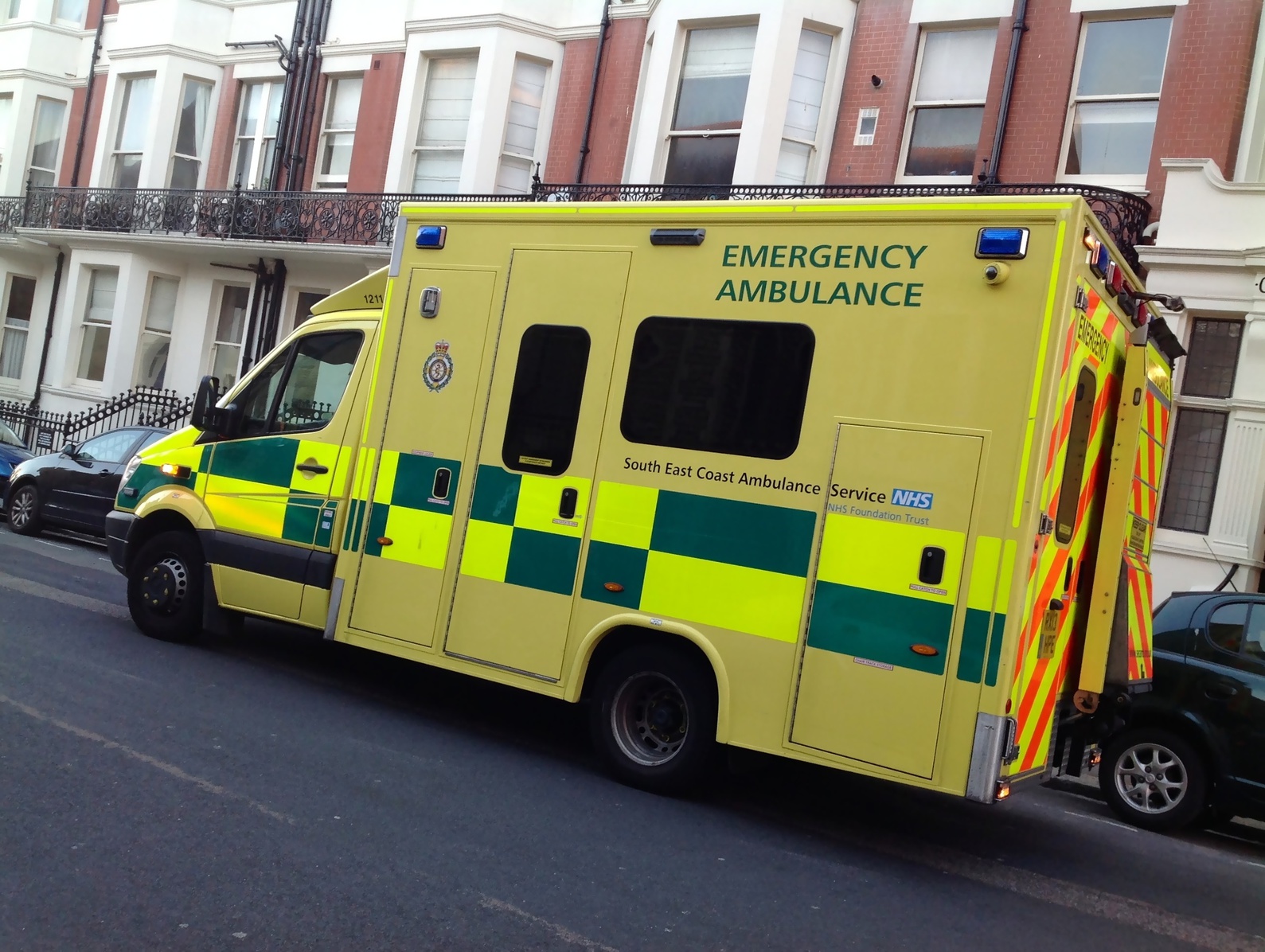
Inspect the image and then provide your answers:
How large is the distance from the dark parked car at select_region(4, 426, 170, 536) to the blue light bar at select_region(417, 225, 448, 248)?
7194 mm

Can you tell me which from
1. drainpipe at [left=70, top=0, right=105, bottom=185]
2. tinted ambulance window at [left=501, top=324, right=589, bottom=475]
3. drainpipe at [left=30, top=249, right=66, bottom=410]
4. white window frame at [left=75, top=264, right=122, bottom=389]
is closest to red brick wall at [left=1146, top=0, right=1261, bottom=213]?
tinted ambulance window at [left=501, top=324, right=589, bottom=475]

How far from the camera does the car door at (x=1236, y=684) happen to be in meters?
7.58

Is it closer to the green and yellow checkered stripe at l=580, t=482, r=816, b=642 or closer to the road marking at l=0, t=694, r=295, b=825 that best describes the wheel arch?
the green and yellow checkered stripe at l=580, t=482, r=816, b=642

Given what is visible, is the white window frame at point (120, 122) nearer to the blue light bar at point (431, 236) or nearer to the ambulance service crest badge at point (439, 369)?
the blue light bar at point (431, 236)

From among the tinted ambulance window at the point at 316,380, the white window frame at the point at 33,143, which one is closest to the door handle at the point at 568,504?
the tinted ambulance window at the point at 316,380

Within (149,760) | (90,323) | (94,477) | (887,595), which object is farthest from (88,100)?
(887,595)

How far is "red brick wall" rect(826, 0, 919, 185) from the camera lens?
50.4ft

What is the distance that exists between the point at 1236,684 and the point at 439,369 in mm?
5352

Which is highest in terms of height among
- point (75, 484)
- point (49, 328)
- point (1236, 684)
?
point (49, 328)

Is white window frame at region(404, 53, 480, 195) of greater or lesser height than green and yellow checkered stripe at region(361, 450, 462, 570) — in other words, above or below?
above

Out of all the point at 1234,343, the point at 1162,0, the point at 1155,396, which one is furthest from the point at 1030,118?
the point at 1155,396

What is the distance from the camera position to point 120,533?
8914 millimetres

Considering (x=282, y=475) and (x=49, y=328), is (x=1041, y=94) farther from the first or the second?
(x=49, y=328)

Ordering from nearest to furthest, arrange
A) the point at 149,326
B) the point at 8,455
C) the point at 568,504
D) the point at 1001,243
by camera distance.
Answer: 1. the point at 1001,243
2. the point at 568,504
3. the point at 8,455
4. the point at 149,326
